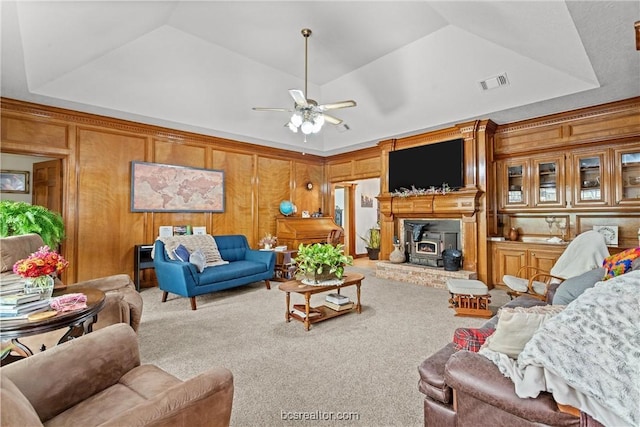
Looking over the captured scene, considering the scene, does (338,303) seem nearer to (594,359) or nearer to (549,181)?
(594,359)

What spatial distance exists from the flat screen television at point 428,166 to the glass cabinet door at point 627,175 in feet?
6.49

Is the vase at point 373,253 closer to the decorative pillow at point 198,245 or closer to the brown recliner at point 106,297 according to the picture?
the decorative pillow at point 198,245

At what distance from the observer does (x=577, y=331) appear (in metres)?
1.10

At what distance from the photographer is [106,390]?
1.34 m

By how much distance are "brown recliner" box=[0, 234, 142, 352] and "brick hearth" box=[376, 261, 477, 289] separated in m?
4.25

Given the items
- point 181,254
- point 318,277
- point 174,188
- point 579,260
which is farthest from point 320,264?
point 174,188

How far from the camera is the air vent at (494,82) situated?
4.22m

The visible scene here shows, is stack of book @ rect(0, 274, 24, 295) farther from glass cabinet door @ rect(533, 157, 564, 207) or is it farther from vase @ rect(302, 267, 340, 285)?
glass cabinet door @ rect(533, 157, 564, 207)

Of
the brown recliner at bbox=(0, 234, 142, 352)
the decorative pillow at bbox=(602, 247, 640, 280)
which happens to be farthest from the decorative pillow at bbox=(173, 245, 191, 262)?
the decorative pillow at bbox=(602, 247, 640, 280)

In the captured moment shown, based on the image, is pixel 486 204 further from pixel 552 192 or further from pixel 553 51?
pixel 553 51

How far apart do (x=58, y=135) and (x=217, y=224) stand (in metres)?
2.76

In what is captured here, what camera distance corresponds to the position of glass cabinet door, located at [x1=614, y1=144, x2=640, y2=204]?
13.5ft

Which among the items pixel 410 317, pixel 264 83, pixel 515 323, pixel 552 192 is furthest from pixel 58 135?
pixel 552 192

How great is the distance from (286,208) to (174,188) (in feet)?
7.94
